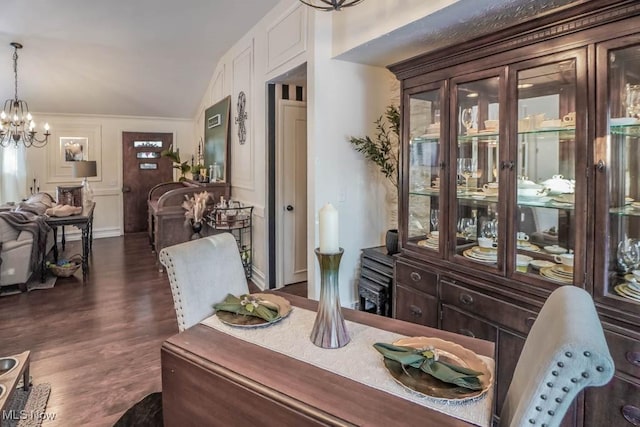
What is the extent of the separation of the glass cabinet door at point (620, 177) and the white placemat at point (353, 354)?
0.83m

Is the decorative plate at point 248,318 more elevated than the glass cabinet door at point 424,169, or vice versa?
the glass cabinet door at point 424,169

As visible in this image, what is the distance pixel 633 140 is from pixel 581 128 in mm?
207

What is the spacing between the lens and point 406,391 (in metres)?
1.04

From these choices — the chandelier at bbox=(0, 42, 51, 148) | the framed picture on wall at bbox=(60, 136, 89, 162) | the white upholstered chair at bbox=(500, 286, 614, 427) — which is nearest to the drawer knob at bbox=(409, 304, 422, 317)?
the white upholstered chair at bbox=(500, 286, 614, 427)

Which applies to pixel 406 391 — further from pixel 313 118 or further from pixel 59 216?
pixel 59 216

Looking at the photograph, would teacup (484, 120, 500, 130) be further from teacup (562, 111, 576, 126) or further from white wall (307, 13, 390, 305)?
white wall (307, 13, 390, 305)

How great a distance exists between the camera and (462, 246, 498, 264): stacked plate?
83.1 inches

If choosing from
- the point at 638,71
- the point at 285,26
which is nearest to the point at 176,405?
the point at 638,71

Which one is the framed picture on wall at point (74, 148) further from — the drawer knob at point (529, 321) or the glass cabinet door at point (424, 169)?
the drawer knob at point (529, 321)

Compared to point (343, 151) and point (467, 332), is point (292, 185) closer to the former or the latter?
point (343, 151)

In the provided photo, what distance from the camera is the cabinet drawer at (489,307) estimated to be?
187 cm

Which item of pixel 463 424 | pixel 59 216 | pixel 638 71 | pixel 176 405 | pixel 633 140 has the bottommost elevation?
pixel 176 405

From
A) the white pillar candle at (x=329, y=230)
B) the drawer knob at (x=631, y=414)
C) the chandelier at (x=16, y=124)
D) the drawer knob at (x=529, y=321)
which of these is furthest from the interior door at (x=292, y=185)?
the chandelier at (x=16, y=124)

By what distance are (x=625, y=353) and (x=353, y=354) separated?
1131 millimetres
